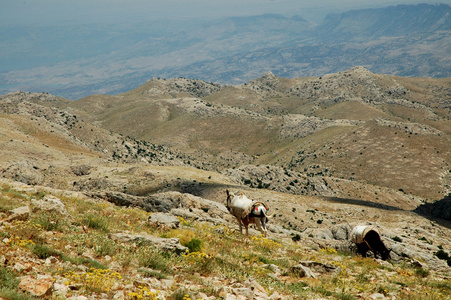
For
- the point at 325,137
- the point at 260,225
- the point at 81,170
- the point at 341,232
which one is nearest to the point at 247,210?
the point at 260,225

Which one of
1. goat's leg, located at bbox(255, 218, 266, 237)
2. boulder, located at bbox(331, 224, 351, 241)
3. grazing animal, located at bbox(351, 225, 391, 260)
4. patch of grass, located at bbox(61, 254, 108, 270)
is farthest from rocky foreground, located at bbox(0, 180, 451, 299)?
boulder, located at bbox(331, 224, 351, 241)

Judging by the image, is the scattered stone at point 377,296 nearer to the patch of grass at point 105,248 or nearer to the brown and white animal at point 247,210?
the brown and white animal at point 247,210

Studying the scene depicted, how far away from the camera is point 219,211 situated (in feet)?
111

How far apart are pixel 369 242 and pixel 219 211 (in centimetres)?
1539

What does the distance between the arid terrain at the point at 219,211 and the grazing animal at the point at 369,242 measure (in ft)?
2.47

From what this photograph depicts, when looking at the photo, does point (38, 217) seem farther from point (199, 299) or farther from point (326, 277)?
point (326, 277)

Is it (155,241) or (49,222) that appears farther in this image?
(155,241)

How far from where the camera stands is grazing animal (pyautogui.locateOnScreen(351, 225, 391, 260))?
23.5 meters

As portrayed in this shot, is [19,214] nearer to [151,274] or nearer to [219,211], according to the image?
[151,274]

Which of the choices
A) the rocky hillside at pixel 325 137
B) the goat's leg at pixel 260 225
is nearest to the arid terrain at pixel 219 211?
the rocky hillside at pixel 325 137

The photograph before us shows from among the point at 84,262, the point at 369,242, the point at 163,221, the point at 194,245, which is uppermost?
the point at 84,262

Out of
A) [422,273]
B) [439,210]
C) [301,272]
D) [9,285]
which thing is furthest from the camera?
[439,210]

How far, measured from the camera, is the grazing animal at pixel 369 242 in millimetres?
23516

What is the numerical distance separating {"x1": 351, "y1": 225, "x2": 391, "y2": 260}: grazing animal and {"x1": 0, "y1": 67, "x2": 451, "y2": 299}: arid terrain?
2.47 ft
